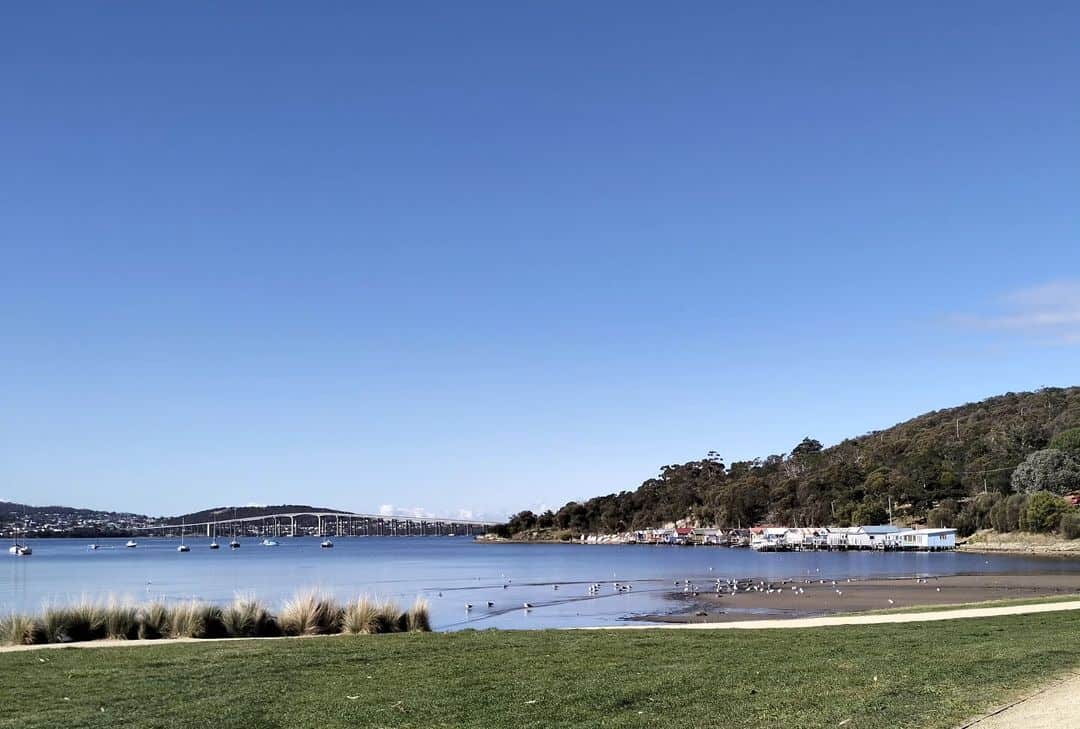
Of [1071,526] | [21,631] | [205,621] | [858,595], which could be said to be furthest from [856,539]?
[21,631]

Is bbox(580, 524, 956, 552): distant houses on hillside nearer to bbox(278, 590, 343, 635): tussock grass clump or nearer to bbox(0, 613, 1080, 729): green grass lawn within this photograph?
bbox(0, 613, 1080, 729): green grass lawn

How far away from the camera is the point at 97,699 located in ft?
41.8

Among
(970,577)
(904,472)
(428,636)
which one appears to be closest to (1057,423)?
(904,472)

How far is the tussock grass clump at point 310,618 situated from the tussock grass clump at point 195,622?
1526mm

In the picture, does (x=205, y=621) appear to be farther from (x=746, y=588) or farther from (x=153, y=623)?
(x=746, y=588)

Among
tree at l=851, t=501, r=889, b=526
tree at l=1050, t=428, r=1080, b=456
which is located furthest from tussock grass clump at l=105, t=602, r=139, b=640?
tree at l=851, t=501, r=889, b=526

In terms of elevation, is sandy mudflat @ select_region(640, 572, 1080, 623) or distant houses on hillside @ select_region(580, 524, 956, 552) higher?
sandy mudflat @ select_region(640, 572, 1080, 623)

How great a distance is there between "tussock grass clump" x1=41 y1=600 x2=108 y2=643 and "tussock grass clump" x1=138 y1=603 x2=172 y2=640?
0.79 metres

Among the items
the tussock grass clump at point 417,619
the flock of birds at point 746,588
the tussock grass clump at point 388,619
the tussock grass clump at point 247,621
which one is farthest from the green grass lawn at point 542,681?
the flock of birds at point 746,588

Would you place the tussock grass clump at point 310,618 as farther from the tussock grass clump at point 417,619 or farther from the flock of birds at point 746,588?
the flock of birds at point 746,588

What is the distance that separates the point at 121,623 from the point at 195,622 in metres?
1.61

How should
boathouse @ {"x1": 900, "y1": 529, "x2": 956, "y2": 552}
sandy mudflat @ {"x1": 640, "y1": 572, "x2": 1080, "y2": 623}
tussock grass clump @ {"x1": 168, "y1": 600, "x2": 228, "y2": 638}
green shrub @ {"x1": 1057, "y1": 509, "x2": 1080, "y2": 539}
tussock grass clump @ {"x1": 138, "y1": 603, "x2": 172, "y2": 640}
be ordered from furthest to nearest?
boathouse @ {"x1": 900, "y1": 529, "x2": 956, "y2": 552} < green shrub @ {"x1": 1057, "y1": 509, "x2": 1080, "y2": 539} < sandy mudflat @ {"x1": 640, "y1": 572, "x2": 1080, "y2": 623} < tussock grass clump @ {"x1": 168, "y1": 600, "x2": 228, "y2": 638} < tussock grass clump @ {"x1": 138, "y1": 603, "x2": 172, "y2": 640}

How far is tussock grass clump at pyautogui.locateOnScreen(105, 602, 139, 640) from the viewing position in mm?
22312

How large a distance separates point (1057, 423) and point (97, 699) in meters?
194
